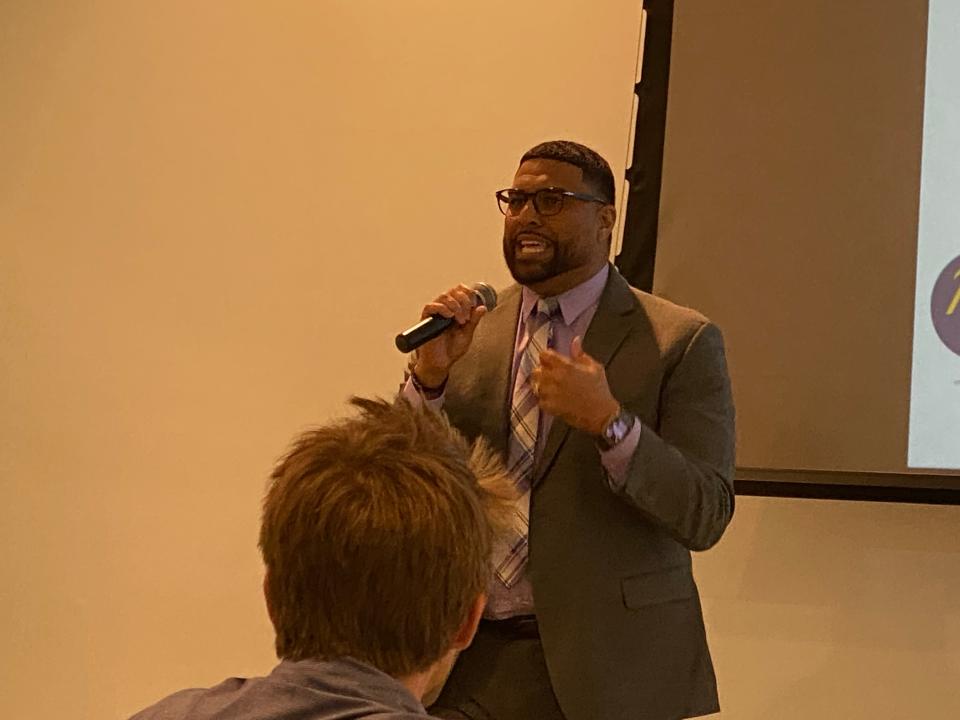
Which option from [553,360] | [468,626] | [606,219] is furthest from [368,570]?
[606,219]

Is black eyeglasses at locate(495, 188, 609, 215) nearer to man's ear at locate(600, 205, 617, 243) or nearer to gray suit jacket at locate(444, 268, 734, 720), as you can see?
man's ear at locate(600, 205, 617, 243)

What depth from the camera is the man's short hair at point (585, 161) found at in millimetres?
1851

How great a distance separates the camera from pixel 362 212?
3031 mm

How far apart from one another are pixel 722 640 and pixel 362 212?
139cm

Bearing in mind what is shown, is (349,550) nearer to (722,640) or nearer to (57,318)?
(722,640)

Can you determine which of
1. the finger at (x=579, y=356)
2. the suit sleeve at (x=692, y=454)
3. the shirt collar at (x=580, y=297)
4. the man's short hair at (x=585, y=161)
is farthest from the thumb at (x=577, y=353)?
the man's short hair at (x=585, y=161)

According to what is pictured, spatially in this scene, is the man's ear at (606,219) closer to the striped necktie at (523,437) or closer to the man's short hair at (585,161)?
the man's short hair at (585,161)

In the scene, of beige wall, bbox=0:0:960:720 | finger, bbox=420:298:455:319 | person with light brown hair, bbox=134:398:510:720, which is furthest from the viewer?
beige wall, bbox=0:0:960:720

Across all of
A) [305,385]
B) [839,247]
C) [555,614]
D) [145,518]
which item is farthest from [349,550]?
[145,518]

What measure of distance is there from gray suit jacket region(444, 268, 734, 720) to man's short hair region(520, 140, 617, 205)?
7.9 inches

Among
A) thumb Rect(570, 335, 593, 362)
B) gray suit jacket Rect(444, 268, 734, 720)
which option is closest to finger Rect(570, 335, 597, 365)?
thumb Rect(570, 335, 593, 362)

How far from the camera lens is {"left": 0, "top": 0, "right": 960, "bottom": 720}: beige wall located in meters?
2.95

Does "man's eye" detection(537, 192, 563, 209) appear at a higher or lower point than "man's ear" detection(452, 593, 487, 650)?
higher

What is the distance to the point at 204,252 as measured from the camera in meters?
3.16
